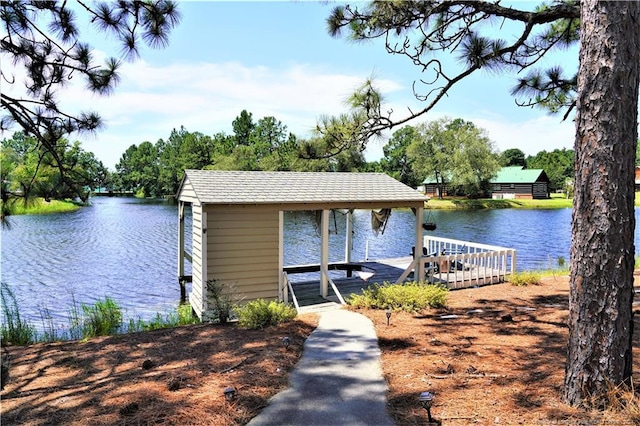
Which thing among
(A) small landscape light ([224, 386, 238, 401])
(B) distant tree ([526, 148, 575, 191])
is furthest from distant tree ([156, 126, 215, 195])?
(B) distant tree ([526, 148, 575, 191])

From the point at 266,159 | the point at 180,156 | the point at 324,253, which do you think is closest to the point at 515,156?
the point at 266,159

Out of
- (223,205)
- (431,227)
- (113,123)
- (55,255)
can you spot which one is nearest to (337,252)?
(431,227)

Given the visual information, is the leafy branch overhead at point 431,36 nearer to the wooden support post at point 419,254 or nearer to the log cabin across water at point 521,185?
the wooden support post at point 419,254

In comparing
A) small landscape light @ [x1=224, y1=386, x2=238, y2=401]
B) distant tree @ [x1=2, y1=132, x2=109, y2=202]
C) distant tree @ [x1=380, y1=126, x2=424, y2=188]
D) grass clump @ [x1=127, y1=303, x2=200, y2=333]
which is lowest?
grass clump @ [x1=127, y1=303, x2=200, y2=333]

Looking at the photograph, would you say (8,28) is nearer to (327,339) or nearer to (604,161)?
(327,339)

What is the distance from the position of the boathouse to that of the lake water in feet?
7.00

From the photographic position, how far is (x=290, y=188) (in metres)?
9.17

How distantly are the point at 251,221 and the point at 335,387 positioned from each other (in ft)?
16.4

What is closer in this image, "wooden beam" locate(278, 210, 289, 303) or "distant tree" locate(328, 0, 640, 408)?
"distant tree" locate(328, 0, 640, 408)

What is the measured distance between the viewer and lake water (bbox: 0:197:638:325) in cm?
1188

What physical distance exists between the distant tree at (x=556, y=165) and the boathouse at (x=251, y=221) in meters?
72.7

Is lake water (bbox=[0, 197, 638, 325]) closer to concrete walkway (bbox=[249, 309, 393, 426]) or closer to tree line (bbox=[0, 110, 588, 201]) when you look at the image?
tree line (bbox=[0, 110, 588, 201])

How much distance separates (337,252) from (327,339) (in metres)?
12.6

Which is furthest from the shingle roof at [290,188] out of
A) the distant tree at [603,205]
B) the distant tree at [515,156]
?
the distant tree at [515,156]
